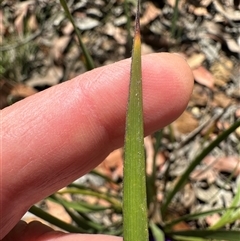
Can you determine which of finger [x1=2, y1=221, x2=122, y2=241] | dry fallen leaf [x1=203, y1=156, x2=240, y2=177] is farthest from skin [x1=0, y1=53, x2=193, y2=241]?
dry fallen leaf [x1=203, y1=156, x2=240, y2=177]

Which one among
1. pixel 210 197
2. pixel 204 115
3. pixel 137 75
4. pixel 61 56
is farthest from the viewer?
pixel 61 56

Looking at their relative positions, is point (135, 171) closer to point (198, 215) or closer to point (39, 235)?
point (39, 235)

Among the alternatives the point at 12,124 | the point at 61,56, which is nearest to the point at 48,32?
the point at 61,56

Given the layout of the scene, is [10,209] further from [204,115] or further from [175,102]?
[204,115]

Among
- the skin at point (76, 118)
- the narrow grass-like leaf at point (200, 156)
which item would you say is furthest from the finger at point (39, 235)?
the narrow grass-like leaf at point (200, 156)

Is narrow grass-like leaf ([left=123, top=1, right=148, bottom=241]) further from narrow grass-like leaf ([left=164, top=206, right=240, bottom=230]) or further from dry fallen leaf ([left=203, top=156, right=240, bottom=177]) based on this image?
dry fallen leaf ([left=203, top=156, right=240, bottom=177])

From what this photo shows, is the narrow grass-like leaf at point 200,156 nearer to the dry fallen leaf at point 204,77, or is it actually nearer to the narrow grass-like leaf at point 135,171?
the narrow grass-like leaf at point 135,171
